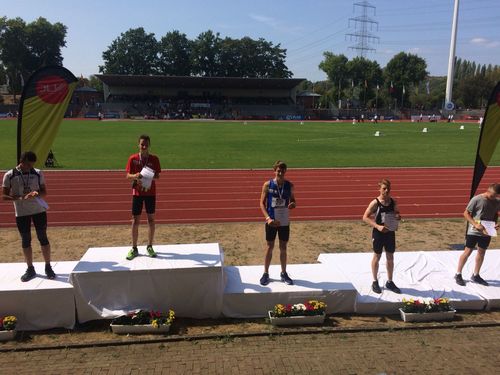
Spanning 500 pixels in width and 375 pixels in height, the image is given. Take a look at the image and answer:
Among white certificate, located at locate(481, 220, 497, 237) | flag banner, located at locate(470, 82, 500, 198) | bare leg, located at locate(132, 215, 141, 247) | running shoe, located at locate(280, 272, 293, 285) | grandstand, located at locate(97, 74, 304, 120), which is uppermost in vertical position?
grandstand, located at locate(97, 74, 304, 120)

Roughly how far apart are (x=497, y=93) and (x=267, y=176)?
9243 millimetres

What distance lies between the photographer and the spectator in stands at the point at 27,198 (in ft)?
18.1

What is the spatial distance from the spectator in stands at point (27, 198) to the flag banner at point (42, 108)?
865 mm

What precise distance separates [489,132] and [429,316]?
3999 millimetres

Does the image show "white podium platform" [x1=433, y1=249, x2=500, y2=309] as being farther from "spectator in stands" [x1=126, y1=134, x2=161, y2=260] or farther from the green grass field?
the green grass field

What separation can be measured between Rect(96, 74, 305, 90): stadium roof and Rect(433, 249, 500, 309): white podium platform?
69.7 meters

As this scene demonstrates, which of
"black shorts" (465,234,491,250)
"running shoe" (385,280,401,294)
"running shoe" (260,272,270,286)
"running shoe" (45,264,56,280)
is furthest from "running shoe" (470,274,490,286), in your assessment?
"running shoe" (45,264,56,280)

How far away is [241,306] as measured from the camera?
18.3 feet

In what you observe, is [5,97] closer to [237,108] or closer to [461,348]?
[237,108]

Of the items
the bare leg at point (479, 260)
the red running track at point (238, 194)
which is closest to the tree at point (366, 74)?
the red running track at point (238, 194)

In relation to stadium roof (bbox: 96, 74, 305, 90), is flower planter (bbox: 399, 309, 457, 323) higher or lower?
lower

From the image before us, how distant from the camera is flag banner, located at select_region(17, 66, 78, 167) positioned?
21.0 feet

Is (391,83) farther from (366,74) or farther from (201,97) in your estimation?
(201,97)

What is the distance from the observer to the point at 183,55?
4109 inches
